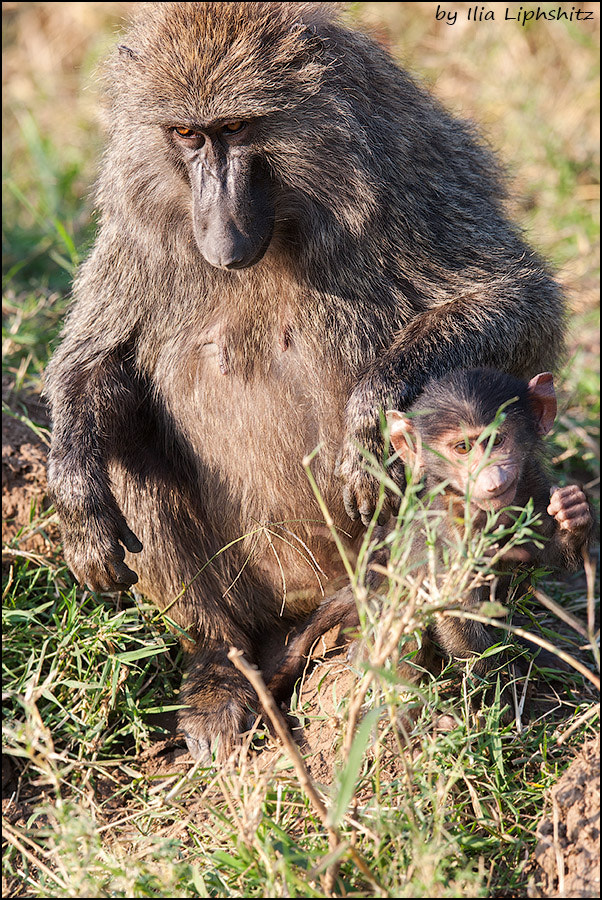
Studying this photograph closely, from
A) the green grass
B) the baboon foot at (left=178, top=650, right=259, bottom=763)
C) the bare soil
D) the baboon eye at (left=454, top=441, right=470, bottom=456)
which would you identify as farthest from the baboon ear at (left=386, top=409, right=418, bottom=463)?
the bare soil

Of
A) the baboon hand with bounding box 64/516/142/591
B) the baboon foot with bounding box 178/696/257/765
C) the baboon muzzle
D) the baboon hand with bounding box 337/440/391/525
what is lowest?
the baboon foot with bounding box 178/696/257/765

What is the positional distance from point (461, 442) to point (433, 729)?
0.73 meters

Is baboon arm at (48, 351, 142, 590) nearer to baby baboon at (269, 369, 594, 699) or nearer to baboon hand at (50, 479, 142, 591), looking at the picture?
baboon hand at (50, 479, 142, 591)

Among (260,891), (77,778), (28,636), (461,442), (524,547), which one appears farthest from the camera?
(28,636)

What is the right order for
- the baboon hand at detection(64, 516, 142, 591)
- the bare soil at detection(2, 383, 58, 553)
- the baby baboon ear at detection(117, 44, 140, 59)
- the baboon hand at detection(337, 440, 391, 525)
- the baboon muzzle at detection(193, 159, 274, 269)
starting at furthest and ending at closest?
1. the bare soil at detection(2, 383, 58, 553)
2. the baboon hand at detection(64, 516, 142, 591)
3. the baby baboon ear at detection(117, 44, 140, 59)
4. the baboon hand at detection(337, 440, 391, 525)
5. the baboon muzzle at detection(193, 159, 274, 269)

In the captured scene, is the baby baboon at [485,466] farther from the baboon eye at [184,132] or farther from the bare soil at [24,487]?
the bare soil at [24,487]

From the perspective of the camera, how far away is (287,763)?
2598 mm

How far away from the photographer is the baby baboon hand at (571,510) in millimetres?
2551

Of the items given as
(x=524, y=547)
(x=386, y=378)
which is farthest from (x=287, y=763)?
(x=386, y=378)

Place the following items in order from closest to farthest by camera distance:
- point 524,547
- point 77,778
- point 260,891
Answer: point 260,891 < point 524,547 < point 77,778

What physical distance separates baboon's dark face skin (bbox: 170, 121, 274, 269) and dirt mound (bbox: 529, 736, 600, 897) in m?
1.41

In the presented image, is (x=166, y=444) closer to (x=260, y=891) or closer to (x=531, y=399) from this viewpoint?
(x=531, y=399)

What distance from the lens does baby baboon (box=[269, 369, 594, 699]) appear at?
2457 millimetres

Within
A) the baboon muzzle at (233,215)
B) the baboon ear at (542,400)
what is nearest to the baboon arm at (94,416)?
the baboon muzzle at (233,215)
